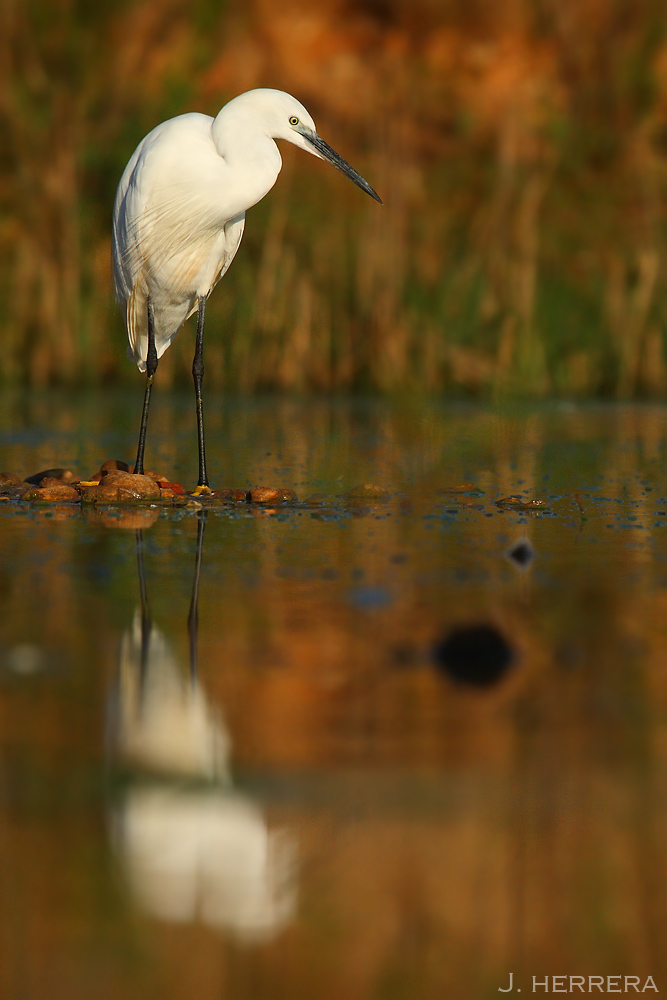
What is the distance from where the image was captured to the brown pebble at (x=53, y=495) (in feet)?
15.5

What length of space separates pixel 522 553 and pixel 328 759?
1.86 meters

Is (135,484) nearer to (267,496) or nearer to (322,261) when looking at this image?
(267,496)

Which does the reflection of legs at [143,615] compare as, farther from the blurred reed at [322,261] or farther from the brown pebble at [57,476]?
the blurred reed at [322,261]

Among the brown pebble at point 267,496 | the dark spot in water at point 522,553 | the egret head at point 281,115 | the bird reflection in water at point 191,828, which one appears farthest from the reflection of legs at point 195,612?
the egret head at point 281,115

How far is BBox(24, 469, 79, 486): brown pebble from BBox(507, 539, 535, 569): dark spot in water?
1881 mm

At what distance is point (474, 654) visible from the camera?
2.53 metres

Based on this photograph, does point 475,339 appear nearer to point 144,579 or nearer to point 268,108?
point 268,108

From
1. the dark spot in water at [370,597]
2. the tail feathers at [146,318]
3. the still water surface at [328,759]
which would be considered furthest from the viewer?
the tail feathers at [146,318]

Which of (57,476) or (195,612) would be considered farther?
(57,476)

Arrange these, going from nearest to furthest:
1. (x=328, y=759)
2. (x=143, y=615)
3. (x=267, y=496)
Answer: (x=328, y=759) → (x=143, y=615) → (x=267, y=496)

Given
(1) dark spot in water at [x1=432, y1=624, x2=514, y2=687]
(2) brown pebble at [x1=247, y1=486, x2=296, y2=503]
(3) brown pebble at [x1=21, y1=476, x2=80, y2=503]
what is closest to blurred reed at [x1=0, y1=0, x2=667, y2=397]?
(2) brown pebble at [x1=247, y1=486, x2=296, y2=503]

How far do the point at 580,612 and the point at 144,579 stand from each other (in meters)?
A: 0.99

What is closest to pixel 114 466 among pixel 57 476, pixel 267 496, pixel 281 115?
pixel 57 476

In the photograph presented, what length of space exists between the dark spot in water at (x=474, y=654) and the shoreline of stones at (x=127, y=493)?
7.06 feet
